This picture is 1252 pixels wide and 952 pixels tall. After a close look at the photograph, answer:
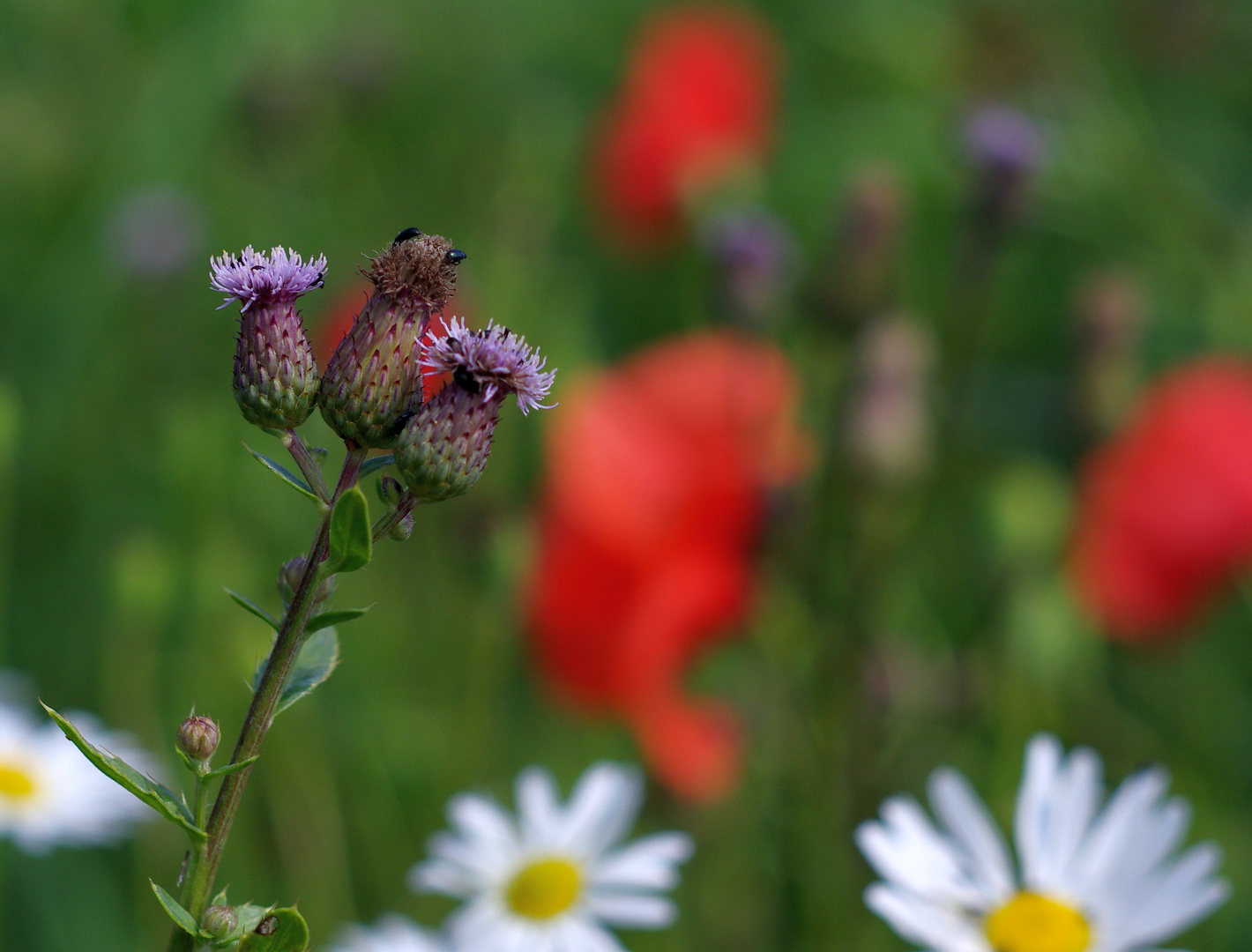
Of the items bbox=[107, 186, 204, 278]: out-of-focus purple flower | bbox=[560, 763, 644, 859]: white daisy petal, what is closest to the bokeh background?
bbox=[107, 186, 204, 278]: out-of-focus purple flower

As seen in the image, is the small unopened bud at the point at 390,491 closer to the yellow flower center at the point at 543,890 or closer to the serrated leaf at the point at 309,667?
the serrated leaf at the point at 309,667

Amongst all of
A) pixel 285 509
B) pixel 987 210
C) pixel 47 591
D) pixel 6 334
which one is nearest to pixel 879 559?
pixel 987 210

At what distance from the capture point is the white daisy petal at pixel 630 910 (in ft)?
1.40

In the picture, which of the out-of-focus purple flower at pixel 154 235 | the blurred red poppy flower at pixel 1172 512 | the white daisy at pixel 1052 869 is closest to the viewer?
the white daisy at pixel 1052 869

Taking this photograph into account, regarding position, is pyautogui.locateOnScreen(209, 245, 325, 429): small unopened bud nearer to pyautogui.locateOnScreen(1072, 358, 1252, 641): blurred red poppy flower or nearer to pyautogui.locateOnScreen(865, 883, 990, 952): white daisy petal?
pyautogui.locateOnScreen(865, 883, 990, 952): white daisy petal

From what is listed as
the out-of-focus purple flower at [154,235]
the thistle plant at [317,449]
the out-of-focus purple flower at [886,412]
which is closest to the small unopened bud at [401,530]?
the thistle plant at [317,449]

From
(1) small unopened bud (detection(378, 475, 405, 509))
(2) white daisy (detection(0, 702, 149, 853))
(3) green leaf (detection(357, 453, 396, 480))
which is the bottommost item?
(1) small unopened bud (detection(378, 475, 405, 509))

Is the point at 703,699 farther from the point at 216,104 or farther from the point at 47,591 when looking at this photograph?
the point at 216,104

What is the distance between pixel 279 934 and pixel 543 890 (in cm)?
20

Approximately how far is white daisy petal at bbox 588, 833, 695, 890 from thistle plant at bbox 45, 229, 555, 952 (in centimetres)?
16

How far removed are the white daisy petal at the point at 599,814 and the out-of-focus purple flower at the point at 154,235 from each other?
2.94ft

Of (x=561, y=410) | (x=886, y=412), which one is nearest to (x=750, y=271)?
(x=886, y=412)

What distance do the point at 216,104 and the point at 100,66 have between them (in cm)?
21

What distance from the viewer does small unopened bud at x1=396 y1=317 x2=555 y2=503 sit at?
0.97 feet
